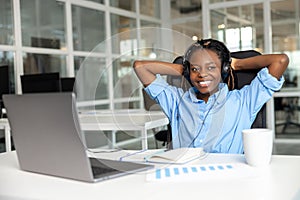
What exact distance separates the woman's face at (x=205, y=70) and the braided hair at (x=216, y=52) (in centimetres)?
2

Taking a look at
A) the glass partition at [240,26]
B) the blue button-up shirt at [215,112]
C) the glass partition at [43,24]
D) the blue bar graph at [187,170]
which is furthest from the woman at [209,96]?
the glass partition at [240,26]

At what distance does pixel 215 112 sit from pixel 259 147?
324 mm

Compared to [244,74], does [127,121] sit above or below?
below

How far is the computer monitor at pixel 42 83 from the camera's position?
3.40 m

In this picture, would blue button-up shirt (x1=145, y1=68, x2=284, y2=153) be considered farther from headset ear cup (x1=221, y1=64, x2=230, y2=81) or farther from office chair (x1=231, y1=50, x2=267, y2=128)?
office chair (x1=231, y1=50, x2=267, y2=128)

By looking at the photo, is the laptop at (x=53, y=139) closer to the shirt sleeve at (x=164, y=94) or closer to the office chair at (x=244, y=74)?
the shirt sleeve at (x=164, y=94)

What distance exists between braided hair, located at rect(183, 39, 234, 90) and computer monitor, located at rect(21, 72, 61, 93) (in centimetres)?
223

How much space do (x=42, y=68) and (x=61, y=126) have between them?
3997mm

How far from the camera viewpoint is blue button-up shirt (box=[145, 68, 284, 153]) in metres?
1.30

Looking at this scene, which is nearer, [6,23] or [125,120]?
[125,120]

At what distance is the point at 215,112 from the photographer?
4.28 feet

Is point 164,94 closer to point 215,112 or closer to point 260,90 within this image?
point 215,112

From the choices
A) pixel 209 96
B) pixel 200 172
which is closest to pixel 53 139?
pixel 200 172

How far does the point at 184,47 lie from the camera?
120cm
